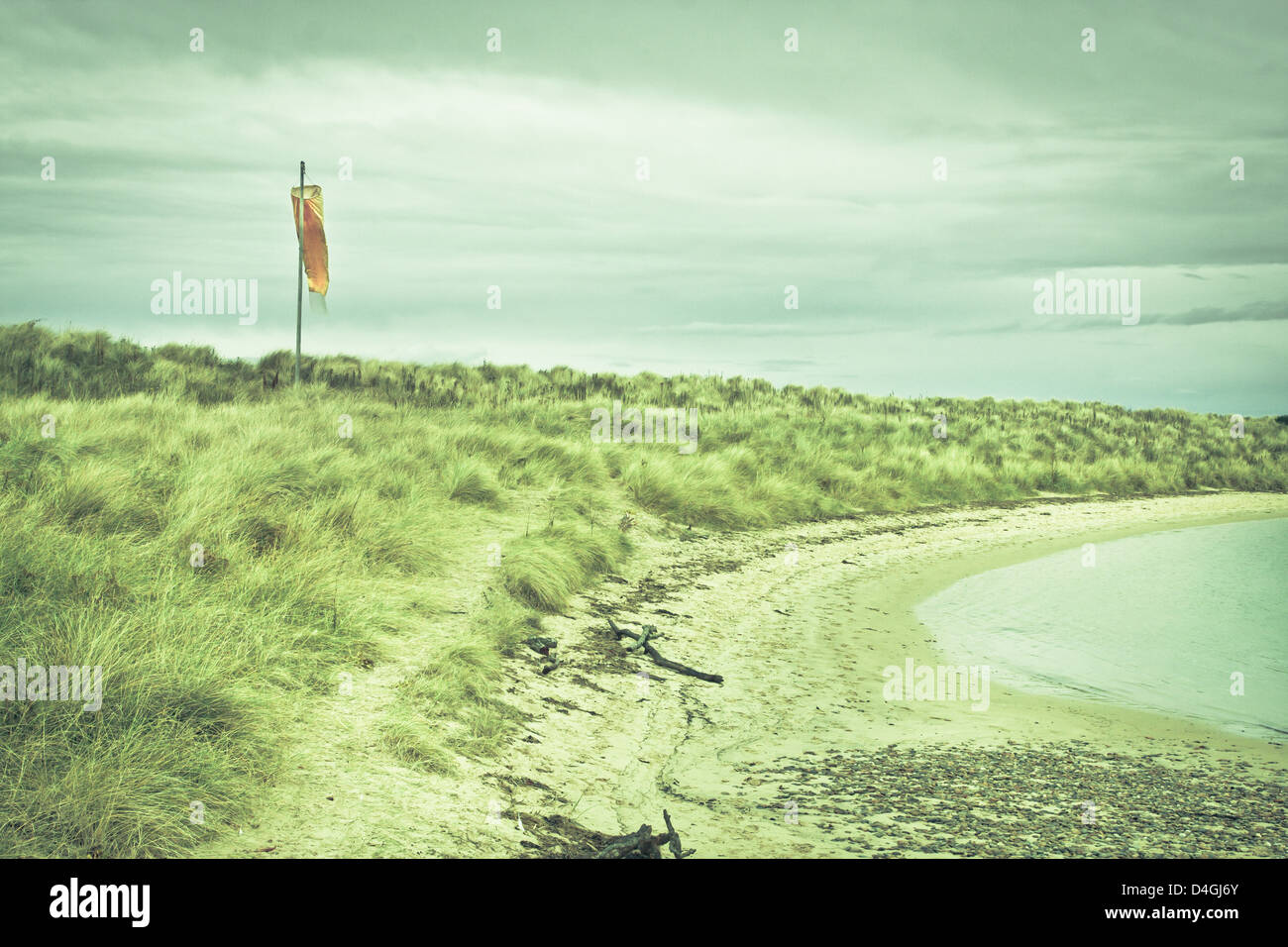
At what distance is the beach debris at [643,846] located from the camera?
12.6 ft

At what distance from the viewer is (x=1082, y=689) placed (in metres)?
7.57

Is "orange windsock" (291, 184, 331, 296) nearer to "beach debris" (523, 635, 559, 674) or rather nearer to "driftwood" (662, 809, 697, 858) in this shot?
"beach debris" (523, 635, 559, 674)

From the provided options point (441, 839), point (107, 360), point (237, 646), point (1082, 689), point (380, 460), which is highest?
point (107, 360)

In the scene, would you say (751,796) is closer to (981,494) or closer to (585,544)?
(585,544)

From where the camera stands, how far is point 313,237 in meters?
17.7

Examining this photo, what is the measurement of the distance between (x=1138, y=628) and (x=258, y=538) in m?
10.1

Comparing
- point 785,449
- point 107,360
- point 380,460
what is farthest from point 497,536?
point 107,360

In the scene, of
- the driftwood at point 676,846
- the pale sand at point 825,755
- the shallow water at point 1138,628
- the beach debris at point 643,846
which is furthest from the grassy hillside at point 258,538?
the shallow water at point 1138,628

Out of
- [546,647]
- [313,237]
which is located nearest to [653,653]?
[546,647]

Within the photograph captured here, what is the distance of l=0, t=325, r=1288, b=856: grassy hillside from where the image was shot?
3646mm

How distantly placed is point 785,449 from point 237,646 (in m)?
15.6

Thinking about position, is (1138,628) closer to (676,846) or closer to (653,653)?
(653,653)

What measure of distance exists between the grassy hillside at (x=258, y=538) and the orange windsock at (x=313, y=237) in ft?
8.16

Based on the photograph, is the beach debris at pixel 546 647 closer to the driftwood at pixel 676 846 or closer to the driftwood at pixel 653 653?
the driftwood at pixel 653 653
